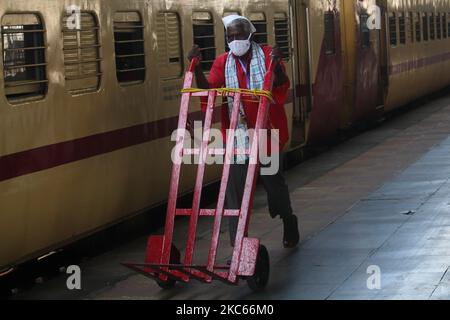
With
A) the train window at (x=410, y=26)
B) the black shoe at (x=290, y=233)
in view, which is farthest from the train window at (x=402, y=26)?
the black shoe at (x=290, y=233)

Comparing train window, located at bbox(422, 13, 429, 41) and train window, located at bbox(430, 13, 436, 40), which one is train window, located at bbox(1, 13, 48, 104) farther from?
train window, located at bbox(430, 13, 436, 40)

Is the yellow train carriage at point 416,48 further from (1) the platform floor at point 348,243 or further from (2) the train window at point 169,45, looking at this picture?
(2) the train window at point 169,45

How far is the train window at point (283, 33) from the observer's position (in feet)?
48.4

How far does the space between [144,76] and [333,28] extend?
7.92m

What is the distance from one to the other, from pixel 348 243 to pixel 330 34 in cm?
882

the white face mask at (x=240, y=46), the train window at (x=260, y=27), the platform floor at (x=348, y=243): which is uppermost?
the train window at (x=260, y=27)

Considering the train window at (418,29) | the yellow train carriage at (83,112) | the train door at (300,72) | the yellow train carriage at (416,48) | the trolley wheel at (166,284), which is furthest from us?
the train window at (418,29)

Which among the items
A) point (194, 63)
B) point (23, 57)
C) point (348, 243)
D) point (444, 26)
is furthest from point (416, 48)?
point (23, 57)

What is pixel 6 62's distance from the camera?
27.1 ft

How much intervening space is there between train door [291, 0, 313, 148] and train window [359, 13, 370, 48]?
154 inches

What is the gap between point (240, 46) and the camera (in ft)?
27.8

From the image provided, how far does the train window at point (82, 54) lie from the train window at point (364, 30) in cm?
1080

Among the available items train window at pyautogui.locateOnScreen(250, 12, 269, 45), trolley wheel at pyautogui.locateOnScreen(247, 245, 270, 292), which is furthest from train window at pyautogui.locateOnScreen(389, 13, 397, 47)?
trolley wheel at pyautogui.locateOnScreen(247, 245, 270, 292)
